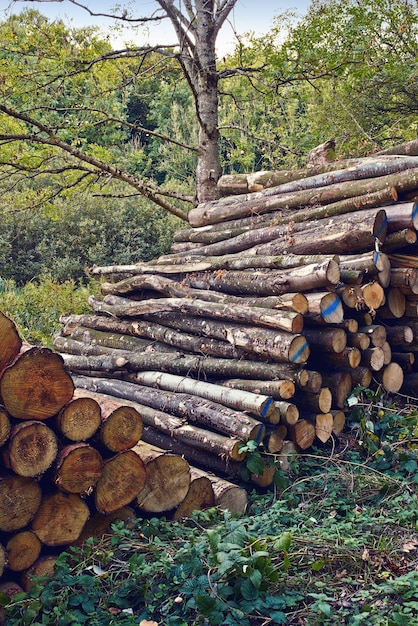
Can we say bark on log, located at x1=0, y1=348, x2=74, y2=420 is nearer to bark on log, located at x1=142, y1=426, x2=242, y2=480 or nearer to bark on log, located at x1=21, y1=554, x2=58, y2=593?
bark on log, located at x1=21, y1=554, x2=58, y2=593

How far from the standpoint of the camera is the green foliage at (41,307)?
10148mm

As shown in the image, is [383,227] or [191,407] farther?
[383,227]

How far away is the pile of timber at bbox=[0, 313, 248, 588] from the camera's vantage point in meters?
3.51

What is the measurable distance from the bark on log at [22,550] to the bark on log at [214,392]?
1.92 m

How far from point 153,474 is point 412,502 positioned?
5.72 feet

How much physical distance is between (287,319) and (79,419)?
2.00 m

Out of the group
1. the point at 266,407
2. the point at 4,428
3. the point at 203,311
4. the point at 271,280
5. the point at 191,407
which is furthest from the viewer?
the point at 203,311

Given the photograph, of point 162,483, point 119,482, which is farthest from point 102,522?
point 162,483

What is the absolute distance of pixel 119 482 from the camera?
386 centimetres

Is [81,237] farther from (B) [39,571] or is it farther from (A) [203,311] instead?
(B) [39,571]

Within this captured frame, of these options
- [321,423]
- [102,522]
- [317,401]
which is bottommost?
[321,423]

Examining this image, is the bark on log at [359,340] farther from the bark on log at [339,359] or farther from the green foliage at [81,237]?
the green foliage at [81,237]

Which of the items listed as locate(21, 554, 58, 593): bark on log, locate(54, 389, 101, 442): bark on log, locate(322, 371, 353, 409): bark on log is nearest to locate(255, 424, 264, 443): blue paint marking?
locate(322, 371, 353, 409): bark on log

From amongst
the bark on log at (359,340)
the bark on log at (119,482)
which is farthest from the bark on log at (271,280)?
the bark on log at (119,482)
